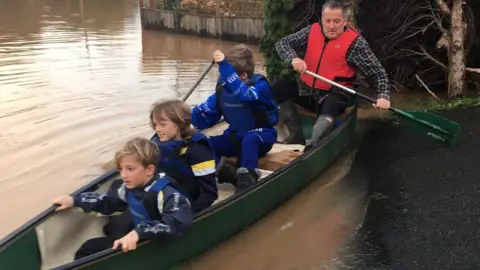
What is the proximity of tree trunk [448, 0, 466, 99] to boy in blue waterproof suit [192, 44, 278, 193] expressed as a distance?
13.7 ft

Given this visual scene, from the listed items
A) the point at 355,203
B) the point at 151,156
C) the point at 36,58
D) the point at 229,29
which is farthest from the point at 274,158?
the point at 229,29

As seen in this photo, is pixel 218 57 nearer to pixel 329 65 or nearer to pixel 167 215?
pixel 167 215

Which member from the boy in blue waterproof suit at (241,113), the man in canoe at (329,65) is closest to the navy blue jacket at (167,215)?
the boy in blue waterproof suit at (241,113)

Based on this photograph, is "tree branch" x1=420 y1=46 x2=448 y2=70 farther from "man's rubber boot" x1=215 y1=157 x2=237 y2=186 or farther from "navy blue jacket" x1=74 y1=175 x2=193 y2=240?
"navy blue jacket" x1=74 y1=175 x2=193 y2=240

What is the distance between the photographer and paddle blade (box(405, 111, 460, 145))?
19.8ft

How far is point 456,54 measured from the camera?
7.98 meters

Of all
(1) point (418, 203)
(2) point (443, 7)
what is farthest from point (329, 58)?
(2) point (443, 7)

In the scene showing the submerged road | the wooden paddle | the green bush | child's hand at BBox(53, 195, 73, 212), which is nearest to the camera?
child's hand at BBox(53, 195, 73, 212)

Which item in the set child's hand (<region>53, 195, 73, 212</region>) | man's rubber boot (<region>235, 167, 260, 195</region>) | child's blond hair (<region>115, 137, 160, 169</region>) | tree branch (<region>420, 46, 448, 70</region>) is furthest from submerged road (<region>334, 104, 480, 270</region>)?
child's hand (<region>53, 195, 73, 212</region>)

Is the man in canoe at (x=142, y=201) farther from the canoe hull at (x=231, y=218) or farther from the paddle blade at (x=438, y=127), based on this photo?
the paddle blade at (x=438, y=127)

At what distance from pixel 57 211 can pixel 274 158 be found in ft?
7.71

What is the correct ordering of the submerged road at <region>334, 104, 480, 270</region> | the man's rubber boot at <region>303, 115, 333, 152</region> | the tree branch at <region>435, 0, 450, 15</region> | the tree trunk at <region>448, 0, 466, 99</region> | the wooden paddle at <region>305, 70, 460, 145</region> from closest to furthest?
the submerged road at <region>334, 104, 480, 270</region>, the man's rubber boot at <region>303, 115, 333, 152</region>, the wooden paddle at <region>305, 70, 460, 145</region>, the tree trunk at <region>448, 0, 466, 99</region>, the tree branch at <region>435, 0, 450, 15</region>

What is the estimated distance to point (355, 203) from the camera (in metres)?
5.11

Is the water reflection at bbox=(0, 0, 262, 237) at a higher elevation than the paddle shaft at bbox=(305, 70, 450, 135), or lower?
lower
